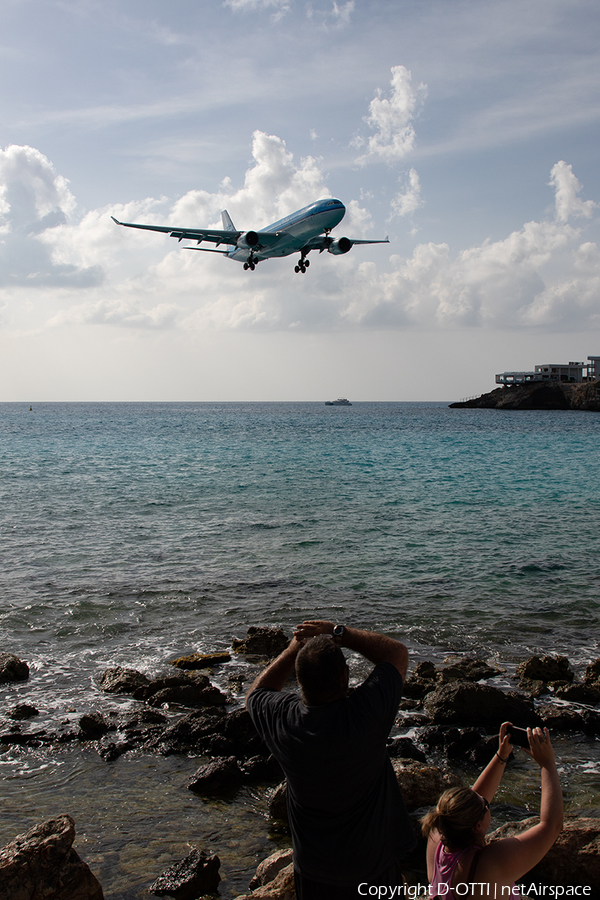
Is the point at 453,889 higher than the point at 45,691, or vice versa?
the point at 453,889

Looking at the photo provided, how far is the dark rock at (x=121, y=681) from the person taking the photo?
10.6 metres

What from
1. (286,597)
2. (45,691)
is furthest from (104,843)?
(286,597)

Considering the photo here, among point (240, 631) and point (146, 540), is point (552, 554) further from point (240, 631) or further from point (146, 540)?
point (146, 540)

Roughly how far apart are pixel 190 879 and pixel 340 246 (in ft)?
108

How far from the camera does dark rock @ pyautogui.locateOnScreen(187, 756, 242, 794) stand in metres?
7.55

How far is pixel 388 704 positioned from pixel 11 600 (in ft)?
48.9

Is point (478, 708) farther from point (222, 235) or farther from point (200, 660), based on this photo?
point (222, 235)

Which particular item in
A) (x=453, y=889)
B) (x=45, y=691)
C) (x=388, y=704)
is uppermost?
(x=388, y=704)

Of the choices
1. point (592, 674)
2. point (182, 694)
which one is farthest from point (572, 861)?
point (182, 694)

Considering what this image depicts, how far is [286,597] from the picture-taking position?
52.7 ft

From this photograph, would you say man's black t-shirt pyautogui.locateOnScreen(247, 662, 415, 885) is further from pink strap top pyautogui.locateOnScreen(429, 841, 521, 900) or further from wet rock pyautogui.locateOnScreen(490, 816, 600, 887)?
wet rock pyautogui.locateOnScreen(490, 816, 600, 887)

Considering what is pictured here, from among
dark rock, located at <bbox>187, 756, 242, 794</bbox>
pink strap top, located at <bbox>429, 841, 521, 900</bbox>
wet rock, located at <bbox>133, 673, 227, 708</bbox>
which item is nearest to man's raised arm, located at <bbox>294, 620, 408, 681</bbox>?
pink strap top, located at <bbox>429, 841, 521, 900</bbox>

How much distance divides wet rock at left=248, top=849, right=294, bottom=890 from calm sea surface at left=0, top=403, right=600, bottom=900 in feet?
0.98

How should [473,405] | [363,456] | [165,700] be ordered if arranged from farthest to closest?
1. [473,405]
2. [363,456]
3. [165,700]
